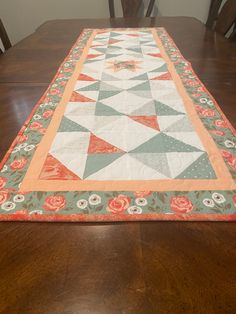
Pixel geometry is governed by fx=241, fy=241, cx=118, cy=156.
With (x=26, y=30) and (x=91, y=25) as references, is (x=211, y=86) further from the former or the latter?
(x=26, y=30)

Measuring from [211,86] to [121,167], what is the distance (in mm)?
573

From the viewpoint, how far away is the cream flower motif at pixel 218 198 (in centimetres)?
47

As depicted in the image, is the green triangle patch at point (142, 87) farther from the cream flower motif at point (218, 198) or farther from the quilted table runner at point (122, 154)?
the cream flower motif at point (218, 198)

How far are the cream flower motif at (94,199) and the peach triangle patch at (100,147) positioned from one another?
5.6 inches

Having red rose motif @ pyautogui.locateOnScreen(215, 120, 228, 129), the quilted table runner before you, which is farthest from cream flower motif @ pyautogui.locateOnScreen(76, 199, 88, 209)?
red rose motif @ pyautogui.locateOnScreen(215, 120, 228, 129)

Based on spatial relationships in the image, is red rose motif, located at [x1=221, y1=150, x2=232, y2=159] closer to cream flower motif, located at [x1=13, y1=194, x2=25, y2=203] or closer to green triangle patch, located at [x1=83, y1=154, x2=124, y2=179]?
green triangle patch, located at [x1=83, y1=154, x2=124, y2=179]

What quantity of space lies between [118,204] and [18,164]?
0.26 m

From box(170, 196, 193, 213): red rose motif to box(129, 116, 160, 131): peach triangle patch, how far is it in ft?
0.85

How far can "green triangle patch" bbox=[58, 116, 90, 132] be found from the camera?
0.68 m

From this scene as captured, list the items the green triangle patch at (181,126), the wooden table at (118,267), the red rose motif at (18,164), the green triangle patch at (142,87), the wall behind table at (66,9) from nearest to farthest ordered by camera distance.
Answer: the wooden table at (118,267) < the red rose motif at (18,164) < the green triangle patch at (181,126) < the green triangle patch at (142,87) < the wall behind table at (66,9)

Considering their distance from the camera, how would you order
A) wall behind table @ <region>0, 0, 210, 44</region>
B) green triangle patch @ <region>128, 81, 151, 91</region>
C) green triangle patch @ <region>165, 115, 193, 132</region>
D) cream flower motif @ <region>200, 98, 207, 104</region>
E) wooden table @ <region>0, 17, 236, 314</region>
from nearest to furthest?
wooden table @ <region>0, 17, 236, 314</region> < green triangle patch @ <region>165, 115, 193, 132</region> < cream flower motif @ <region>200, 98, 207, 104</region> < green triangle patch @ <region>128, 81, 151, 91</region> < wall behind table @ <region>0, 0, 210, 44</region>

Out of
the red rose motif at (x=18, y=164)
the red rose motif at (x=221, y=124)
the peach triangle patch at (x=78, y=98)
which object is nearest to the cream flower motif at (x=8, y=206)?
the red rose motif at (x=18, y=164)

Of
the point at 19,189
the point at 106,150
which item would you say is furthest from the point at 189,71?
the point at 19,189

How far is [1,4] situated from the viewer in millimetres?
2545
